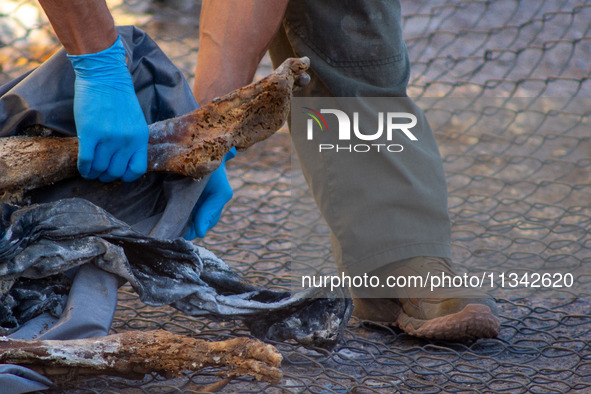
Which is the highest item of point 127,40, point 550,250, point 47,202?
point 127,40

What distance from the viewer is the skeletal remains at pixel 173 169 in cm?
101

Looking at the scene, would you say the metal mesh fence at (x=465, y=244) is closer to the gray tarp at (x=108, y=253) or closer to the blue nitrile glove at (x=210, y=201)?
the gray tarp at (x=108, y=253)

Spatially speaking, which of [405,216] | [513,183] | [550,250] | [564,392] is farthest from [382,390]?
Answer: [513,183]

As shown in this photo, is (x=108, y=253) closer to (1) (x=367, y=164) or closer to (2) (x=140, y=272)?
(2) (x=140, y=272)

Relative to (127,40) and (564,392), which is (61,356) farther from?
(564,392)

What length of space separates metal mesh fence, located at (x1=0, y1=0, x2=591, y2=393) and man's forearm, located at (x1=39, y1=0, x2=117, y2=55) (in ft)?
2.01

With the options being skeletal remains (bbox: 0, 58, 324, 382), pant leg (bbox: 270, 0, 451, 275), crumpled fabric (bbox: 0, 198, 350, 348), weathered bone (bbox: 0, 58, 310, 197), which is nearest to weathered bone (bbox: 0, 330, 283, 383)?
skeletal remains (bbox: 0, 58, 324, 382)

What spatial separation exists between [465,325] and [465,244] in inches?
31.0

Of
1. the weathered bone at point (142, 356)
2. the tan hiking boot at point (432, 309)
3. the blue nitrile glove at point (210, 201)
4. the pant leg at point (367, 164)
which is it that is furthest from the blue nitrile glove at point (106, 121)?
the tan hiking boot at point (432, 309)

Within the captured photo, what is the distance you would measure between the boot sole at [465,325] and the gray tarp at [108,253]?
22cm

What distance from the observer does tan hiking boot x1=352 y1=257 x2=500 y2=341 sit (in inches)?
54.9

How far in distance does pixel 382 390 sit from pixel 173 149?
615 mm

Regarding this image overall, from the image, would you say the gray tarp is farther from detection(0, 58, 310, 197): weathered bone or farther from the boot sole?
the boot sole

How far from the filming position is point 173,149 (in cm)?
125
